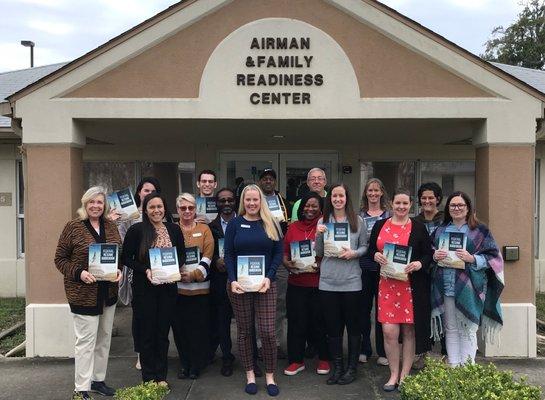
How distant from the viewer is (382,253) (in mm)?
4852

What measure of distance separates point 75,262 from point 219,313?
1700 millimetres

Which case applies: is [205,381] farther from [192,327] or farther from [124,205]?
[124,205]

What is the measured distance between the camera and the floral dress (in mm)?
4855

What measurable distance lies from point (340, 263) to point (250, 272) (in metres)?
0.91

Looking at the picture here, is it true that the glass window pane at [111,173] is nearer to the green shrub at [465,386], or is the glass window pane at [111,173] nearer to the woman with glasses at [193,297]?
the woman with glasses at [193,297]

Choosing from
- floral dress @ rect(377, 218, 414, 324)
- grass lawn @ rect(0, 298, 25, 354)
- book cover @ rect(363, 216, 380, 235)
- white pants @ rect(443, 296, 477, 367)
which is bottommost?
grass lawn @ rect(0, 298, 25, 354)

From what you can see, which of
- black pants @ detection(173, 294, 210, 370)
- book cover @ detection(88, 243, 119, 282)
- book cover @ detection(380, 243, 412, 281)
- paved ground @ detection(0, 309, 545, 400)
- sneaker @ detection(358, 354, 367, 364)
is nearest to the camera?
book cover @ detection(88, 243, 119, 282)

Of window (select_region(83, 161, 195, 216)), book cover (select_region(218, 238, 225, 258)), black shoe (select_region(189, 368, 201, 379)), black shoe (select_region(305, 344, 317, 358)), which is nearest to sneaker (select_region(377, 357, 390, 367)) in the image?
black shoe (select_region(305, 344, 317, 358))

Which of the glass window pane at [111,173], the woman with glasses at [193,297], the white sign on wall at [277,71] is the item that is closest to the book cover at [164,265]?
the woman with glasses at [193,297]

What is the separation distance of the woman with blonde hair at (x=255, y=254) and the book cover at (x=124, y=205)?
1335 millimetres

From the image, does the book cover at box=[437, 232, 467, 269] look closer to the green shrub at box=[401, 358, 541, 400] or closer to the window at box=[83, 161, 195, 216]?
the green shrub at box=[401, 358, 541, 400]

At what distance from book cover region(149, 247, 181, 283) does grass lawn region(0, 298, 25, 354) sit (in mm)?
3308

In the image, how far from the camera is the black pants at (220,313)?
5543 mm

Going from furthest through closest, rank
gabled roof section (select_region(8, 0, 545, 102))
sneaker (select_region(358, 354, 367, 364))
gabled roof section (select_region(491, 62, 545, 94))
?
gabled roof section (select_region(491, 62, 545, 94))
gabled roof section (select_region(8, 0, 545, 102))
sneaker (select_region(358, 354, 367, 364))
